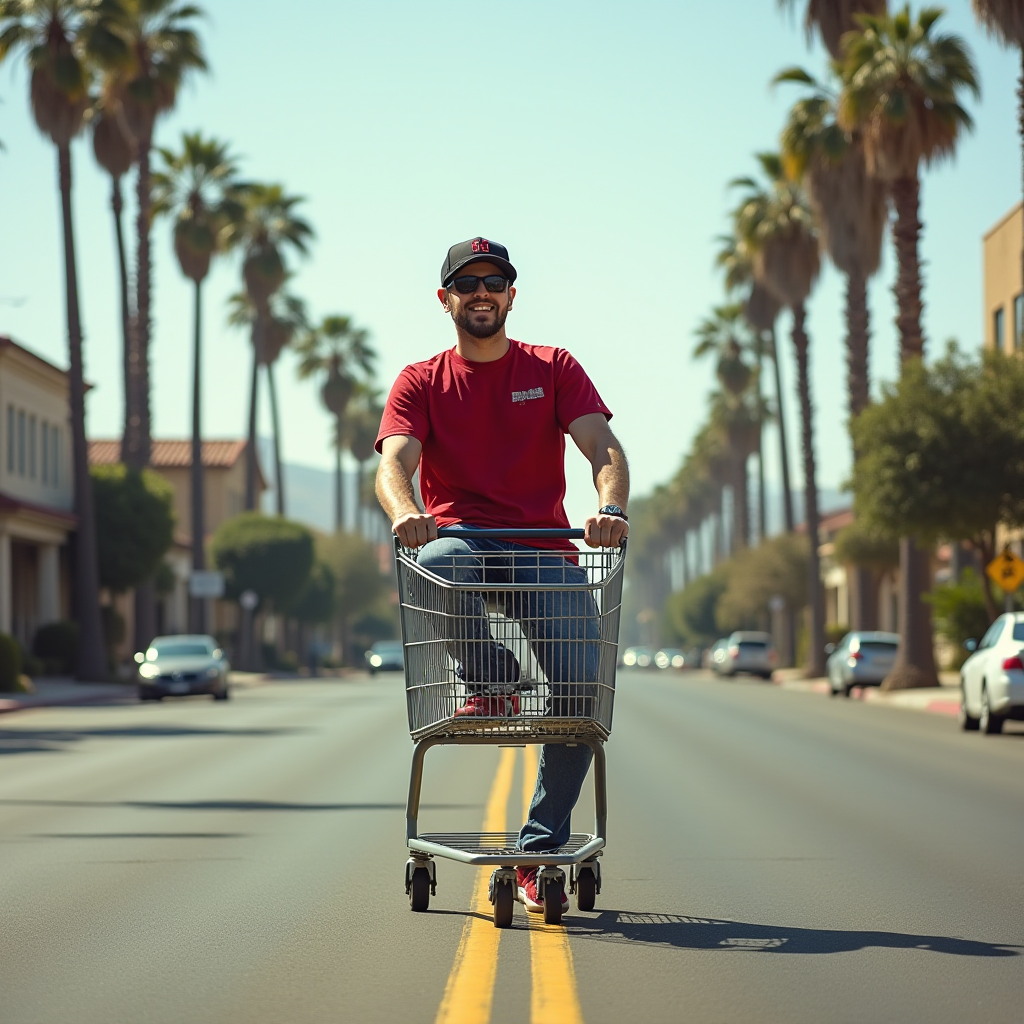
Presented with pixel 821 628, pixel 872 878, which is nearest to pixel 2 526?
pixel 821 628

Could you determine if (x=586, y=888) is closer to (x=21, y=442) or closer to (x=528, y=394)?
(x=528, y=394)

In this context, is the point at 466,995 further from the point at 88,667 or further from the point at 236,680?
the point at 236,680

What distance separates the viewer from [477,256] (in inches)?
277

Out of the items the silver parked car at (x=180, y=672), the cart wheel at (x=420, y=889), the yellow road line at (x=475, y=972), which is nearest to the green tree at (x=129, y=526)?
the silver parked car at (x=180, y=672)

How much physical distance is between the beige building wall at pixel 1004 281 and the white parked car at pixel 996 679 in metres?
23.8

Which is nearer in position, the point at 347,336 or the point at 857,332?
the point at 857,332

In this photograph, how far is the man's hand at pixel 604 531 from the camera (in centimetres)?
659

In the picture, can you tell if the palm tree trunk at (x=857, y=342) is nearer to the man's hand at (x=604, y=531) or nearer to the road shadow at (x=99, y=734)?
the road shadow at (x=99, y=734)

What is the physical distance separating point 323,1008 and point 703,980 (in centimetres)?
138

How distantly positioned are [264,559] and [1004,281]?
102 feet

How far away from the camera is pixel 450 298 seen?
718 cm

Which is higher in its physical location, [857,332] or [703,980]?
[857,332]

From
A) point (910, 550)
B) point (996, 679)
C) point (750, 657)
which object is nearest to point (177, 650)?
point (910, 550)

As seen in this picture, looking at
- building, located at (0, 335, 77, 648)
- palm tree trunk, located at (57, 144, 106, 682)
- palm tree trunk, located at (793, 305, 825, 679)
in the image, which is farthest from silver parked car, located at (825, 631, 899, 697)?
building, located at (0, 335, 77, 648)
